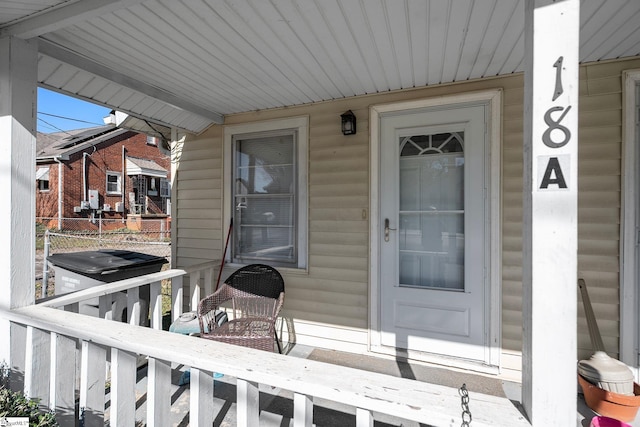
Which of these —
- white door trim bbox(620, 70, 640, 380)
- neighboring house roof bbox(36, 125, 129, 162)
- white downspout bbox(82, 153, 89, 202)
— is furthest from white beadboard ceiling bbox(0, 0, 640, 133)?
white downspout bbox(82, 153, 89, 202)

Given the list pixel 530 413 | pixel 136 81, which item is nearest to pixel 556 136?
pixel 530 413

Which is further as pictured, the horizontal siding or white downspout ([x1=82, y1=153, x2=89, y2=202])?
white downspout ([x1=82, y1=153, x2=89, y2=202])

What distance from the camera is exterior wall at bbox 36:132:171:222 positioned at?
13.0 m

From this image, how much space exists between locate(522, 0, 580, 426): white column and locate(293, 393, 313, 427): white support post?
667 mm

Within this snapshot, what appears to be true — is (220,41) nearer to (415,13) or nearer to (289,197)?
(415,13)

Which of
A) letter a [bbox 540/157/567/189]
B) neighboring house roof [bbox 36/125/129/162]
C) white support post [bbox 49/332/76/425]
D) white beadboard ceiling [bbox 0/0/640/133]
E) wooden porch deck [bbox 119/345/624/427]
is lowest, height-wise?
wooden porch deck [bbox 119/345/624/427]

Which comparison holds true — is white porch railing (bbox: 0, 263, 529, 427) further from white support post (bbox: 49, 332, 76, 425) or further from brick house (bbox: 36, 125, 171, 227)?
brick house (bbox: 36, 125, 171, 227)

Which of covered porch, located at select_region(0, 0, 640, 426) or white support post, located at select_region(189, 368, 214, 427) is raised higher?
covered porch, located at select_region(0, 0, 640, 426)

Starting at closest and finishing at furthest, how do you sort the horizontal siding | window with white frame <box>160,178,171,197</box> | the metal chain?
1. the metal chain
2. the horizontal siding
3. window with white frame <box>160,178,171,197</box>

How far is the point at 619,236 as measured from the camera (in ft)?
7.70

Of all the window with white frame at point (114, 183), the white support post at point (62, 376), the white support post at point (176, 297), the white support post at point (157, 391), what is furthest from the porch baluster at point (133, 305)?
the window with white frame at point (114, 183)

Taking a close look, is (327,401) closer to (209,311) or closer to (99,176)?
(209,311)

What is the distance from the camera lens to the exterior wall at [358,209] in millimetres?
2385

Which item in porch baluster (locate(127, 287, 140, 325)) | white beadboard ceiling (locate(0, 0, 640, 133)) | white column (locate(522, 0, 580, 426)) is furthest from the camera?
porch baluster (locate(127, 287, 140, 325))
